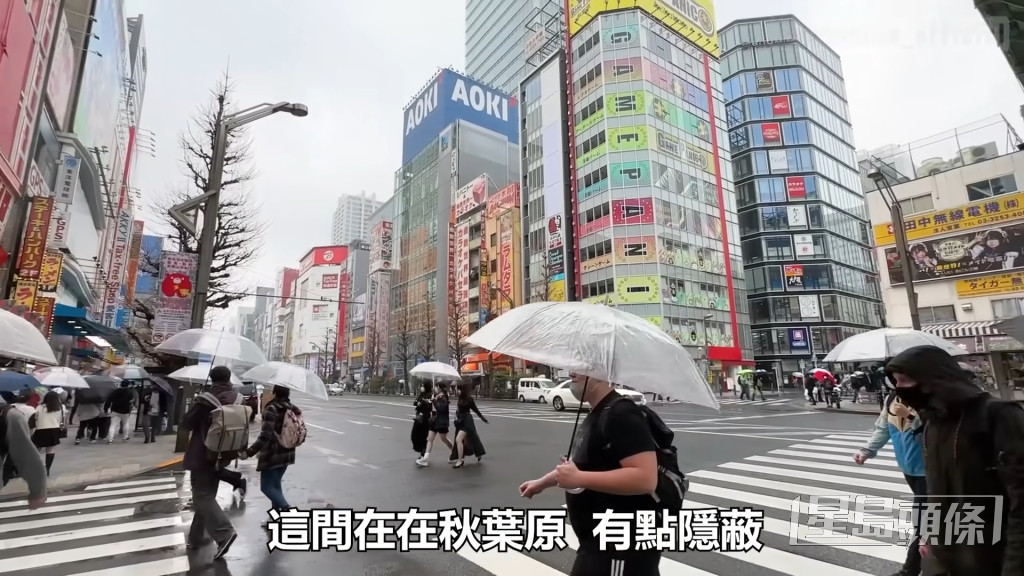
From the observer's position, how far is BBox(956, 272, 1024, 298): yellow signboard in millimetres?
25203

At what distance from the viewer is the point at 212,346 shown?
6.82 m

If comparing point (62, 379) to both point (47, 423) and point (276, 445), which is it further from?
point (276, 445)

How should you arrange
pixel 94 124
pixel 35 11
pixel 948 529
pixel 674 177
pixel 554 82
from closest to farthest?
pixel 948 529, pixel 35 11, pixel 94 124, pixel 674 177, pixel 554 82

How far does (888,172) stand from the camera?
38.7m

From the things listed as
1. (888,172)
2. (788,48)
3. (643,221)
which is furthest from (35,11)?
(788,48)

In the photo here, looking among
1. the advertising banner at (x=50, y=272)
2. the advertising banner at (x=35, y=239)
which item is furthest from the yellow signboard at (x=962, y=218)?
the advertising banner at (x=50, y=272)

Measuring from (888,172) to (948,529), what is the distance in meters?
47.6

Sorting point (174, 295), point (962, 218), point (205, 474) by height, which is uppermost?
point (962, 218)

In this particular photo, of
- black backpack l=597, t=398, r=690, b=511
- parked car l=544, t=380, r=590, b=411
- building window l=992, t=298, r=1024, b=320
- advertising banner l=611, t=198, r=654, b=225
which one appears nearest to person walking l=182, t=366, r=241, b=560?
black backpack l=597, t=398, r=690, b=511

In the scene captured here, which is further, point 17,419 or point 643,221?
point 643,221

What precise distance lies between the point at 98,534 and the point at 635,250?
39781 millimetres

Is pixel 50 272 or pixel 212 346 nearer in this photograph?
pixel 212 346

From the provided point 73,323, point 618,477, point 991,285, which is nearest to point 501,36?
point 991,285

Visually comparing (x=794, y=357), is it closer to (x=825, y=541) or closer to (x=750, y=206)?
(x=750, y=206)
